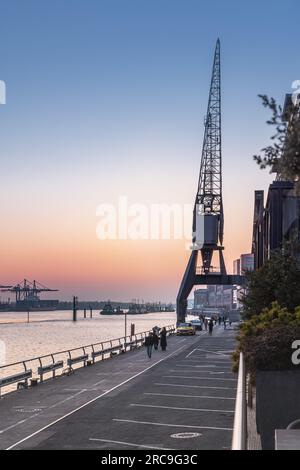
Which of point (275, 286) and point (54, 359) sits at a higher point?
point (275, 286)

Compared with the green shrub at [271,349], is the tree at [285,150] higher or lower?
higher

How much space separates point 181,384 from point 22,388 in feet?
22.6

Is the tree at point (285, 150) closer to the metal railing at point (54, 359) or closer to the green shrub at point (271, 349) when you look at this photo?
the green shrub at point (271, 349)

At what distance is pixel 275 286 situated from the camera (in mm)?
36688

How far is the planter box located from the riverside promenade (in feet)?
3.86

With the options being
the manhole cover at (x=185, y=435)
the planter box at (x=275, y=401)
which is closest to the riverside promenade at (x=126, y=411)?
the manhole cover at (x=185, y=435)

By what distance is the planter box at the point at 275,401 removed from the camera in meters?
14.8

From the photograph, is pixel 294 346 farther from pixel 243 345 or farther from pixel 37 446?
pixel 37 446

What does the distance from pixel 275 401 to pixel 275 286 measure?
873 inches

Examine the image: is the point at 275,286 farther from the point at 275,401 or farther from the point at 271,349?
the point at 275,401

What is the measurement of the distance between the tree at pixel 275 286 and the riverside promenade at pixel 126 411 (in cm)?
469

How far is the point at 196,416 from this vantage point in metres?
19.6

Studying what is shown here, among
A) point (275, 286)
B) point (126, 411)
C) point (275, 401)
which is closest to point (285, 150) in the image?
point (275, 401)
